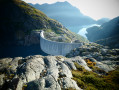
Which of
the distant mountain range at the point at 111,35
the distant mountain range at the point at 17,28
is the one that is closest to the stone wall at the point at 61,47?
the distant mountain range at the point at 17,28

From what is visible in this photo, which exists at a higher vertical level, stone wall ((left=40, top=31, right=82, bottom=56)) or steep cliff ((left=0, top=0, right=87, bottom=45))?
steep cliff ((left=0, top=0, right=87, bottom=45))

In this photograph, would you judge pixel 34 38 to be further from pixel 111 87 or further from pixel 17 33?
pixel 111 87

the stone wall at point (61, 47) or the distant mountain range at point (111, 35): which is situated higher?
the distant mountain range at point (111, 35)

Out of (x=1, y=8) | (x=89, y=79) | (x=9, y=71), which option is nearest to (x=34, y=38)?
(x=1, y=8)

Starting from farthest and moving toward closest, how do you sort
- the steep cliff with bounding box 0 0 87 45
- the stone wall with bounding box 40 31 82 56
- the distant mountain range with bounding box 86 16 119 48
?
the steep cliff with bounding box 0 0 87 45
the distant mountain range with bounding box 86 16 119 48
the stone wall with bounding box 40 31 82 56

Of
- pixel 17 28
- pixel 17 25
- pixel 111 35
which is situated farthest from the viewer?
pixel 111 35

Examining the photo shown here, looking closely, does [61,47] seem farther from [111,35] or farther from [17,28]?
[111,35]

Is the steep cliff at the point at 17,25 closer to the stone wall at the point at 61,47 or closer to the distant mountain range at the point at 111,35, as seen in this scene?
the stone wall at the point at 61,47

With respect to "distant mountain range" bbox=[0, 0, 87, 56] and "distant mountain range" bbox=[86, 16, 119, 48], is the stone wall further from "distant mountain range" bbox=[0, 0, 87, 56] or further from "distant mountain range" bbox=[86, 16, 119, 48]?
"distant mountain range" bbox=[86, 16, 119, 48]

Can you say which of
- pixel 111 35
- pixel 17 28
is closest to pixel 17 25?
pixel 17 28

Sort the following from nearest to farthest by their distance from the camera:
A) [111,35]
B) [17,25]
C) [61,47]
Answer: [61,47] → [17,25] → [111,35]

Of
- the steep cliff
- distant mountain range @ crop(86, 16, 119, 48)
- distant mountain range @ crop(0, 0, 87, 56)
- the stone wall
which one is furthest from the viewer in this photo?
the steep cliff

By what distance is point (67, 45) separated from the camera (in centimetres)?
6128

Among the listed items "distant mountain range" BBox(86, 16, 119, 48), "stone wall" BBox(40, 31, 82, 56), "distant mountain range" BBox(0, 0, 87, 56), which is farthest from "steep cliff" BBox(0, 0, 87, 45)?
"distant mountain range" BBox(86, 16, 119, 48)
